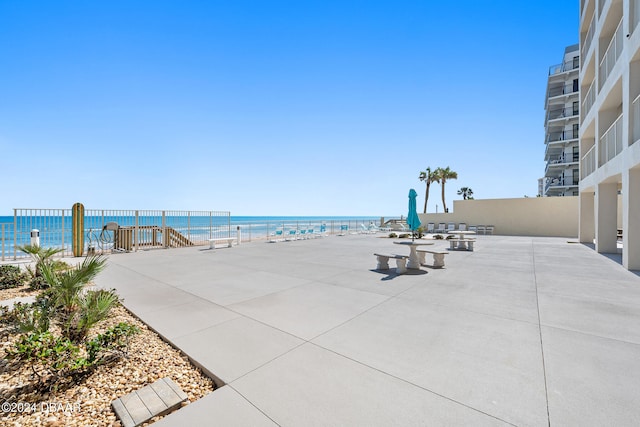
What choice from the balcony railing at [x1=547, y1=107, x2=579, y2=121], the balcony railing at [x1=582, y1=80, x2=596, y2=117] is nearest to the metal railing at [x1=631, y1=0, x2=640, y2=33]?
the balcony railing at [x1=582, y1=80, x2=596, y2=117]

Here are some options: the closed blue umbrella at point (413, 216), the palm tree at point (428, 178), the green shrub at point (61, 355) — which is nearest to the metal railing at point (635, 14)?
the closed blue umbrella at point (413, 216)

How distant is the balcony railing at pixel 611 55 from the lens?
29.7 feet

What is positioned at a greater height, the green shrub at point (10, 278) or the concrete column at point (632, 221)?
the concrete column at point (632, 221)

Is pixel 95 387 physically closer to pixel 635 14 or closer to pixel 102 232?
pixel 102 232

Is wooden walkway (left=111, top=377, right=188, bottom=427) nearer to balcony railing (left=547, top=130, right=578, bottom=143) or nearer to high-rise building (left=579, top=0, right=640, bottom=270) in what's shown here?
high-rise building (left=579, top=0, right=640, bottom=270)

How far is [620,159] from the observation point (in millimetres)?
8492

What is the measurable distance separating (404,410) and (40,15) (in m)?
11.8

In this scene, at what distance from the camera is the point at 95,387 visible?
2516 millimetres

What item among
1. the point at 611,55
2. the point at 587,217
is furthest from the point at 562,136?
the point at 611,55

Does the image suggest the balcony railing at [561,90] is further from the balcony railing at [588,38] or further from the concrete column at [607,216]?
the concrete column at [607,216]

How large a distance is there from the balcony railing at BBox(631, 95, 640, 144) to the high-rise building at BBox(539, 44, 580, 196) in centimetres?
2881

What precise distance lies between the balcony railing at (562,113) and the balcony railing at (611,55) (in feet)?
88.5

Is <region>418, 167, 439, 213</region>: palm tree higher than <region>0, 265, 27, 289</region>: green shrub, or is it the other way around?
<region>418, 167, 439, 213</region>: palm tree

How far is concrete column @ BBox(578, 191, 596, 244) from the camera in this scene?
588 inches
